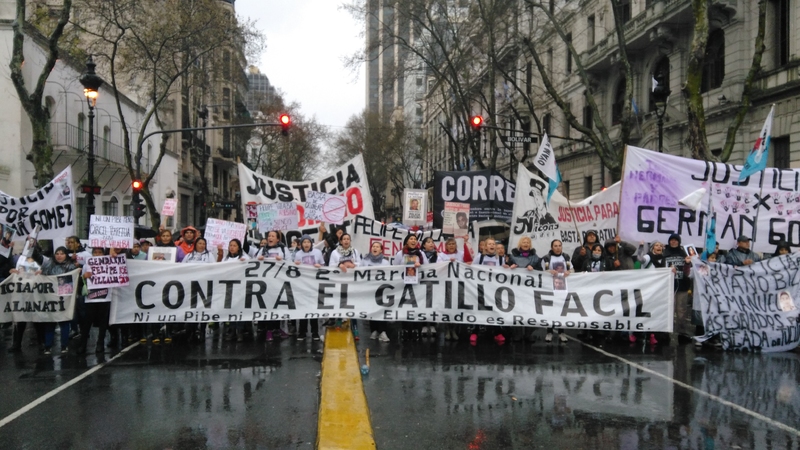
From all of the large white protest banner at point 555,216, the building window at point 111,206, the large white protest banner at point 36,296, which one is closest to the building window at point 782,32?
the large white protest banner at point 555,216

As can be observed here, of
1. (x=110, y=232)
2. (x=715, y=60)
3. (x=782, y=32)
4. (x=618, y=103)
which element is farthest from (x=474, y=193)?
(x=618, y=103)

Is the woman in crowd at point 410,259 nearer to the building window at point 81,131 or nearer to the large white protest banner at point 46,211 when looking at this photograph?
→ the large white protest banner at point 46,211

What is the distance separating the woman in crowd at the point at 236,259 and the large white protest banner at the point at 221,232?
0.35 meters

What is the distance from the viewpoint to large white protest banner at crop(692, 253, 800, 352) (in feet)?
31.3

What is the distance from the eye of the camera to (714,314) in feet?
32.0

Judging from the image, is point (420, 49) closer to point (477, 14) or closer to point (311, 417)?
point (477, 14)

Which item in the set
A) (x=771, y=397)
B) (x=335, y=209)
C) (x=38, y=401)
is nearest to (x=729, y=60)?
(x=335, y=209)

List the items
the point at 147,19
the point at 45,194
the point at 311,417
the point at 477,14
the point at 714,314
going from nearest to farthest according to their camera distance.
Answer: the point at 311,417, the point at 714,314, the point at 45,194, the point at 147,19, the point at 477,14

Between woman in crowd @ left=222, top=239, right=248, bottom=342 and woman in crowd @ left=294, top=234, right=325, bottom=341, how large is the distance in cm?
85

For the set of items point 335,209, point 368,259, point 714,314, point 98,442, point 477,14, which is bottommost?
point 98,442

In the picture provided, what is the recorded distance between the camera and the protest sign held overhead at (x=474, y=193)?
14.0 meters

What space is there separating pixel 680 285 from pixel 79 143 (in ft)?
81.9

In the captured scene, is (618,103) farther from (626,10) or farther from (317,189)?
(317,189)

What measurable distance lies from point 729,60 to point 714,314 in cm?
1661
